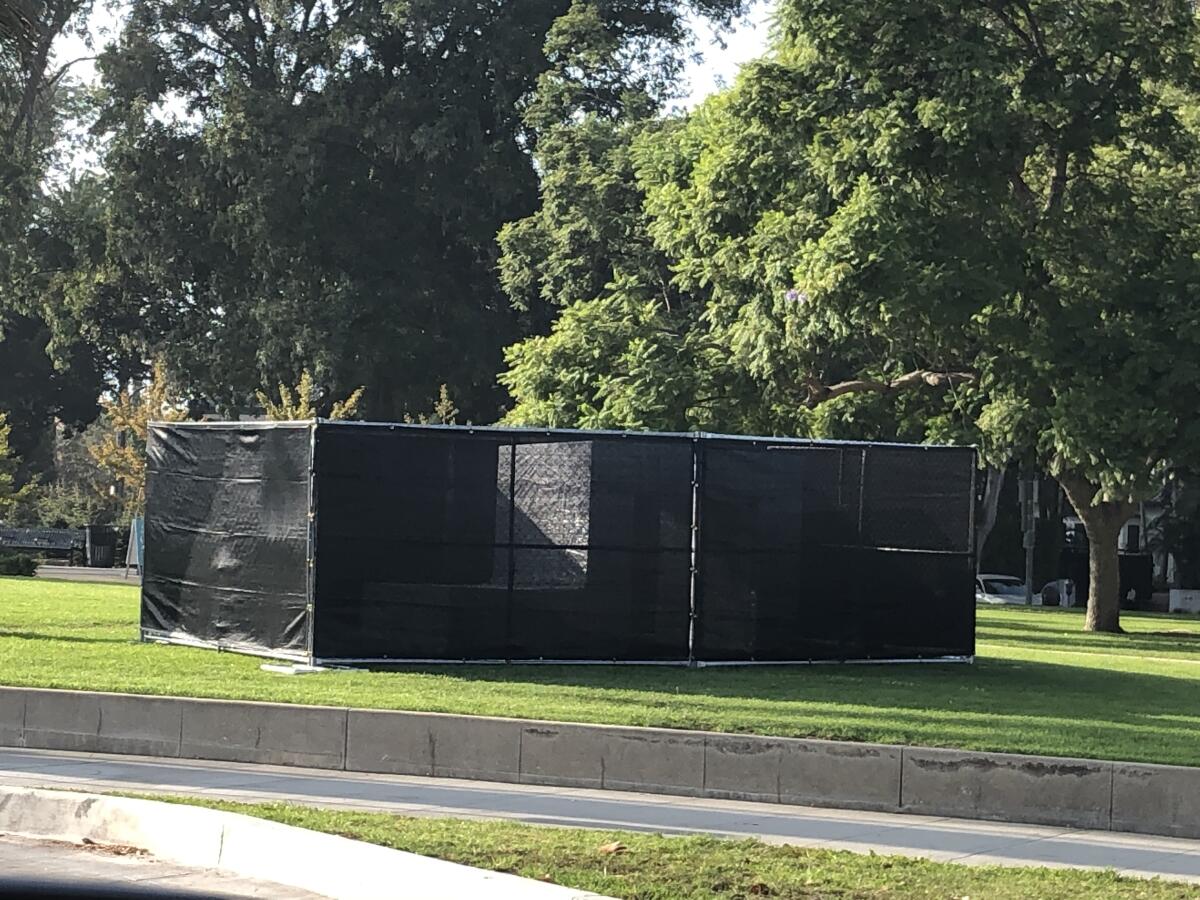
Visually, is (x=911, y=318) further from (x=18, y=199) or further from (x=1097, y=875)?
(x=18, y=199)

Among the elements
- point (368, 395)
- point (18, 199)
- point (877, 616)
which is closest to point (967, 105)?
point (877, 616)

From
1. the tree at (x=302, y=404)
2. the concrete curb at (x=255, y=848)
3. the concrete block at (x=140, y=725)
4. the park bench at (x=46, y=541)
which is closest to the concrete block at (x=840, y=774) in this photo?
the concrete curb at (x=255, y=848)

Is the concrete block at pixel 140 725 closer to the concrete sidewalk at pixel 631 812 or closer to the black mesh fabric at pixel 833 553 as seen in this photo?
the concrete sidewalk at pixel 631 812

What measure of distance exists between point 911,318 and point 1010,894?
18591mm

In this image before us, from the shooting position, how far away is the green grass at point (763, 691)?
1369 cm

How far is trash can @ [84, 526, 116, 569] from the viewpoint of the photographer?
50.0 m

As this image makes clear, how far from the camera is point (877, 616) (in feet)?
63.4

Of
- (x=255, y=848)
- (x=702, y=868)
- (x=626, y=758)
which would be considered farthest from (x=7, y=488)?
(x=702, y=868)

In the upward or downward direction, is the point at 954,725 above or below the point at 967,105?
below

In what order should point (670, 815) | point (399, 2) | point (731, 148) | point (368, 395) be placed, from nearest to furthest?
point (670, 815) → point (731, 148) → point (399, 2) → point (368, 395)

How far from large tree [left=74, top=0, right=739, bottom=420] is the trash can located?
5981mm

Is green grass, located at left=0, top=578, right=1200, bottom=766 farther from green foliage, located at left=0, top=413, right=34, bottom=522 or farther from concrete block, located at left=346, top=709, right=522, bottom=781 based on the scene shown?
green foliage, located at left=0, top=413, right=34, bottom=522

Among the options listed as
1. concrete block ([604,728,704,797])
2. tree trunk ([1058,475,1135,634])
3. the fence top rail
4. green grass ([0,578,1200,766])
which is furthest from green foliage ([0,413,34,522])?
concrete block ([604,728,704,797])

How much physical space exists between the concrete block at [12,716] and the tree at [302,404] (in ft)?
86.1
